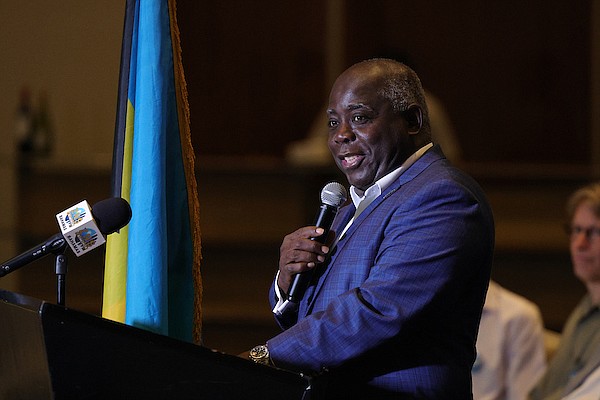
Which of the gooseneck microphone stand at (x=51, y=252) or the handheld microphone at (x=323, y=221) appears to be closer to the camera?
the gooseneck microphone stand at (x=51, y=252)

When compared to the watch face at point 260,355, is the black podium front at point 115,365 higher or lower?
higher

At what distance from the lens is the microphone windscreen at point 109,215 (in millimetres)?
1844

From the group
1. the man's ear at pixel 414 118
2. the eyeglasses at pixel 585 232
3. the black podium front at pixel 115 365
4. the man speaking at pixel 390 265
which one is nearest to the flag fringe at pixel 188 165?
the man speaking at pixel 390 265

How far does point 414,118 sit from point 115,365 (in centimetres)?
85

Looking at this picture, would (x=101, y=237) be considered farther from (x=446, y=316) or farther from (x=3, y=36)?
(x=3, y=36)

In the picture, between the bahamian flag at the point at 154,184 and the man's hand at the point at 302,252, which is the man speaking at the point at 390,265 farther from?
the bahamian flag at the point at 154,184

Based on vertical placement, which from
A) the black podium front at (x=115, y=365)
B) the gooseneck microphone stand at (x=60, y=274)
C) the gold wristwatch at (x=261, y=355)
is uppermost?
the gooseneck microphone stand at (x=60, y=274)

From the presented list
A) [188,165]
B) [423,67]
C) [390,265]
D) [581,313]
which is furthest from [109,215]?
[423,67]

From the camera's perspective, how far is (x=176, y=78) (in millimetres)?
2482

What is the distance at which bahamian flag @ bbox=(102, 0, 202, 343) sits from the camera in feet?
7.80

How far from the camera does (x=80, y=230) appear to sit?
182 cm

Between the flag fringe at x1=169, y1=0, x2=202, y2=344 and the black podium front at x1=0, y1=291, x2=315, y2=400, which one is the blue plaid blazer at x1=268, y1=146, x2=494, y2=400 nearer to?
the black podium front at x1=0, y1=291, x2=315, y2=400

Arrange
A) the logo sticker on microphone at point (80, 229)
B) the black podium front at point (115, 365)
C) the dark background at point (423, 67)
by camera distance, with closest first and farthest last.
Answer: the black podium front at point (115, 365) < the logo sticker on microphone at point (80, 229) < the dark background at point (423, 67)

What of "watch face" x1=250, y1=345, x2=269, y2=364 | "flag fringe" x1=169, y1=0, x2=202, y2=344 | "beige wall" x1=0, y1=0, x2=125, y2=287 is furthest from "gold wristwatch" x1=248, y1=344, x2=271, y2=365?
"beige wall" x1=0, y1=0, x2=125, y2=287
